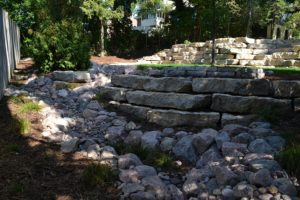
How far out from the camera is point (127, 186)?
12.6ft

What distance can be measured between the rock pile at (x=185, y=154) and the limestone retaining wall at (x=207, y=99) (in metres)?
0.32

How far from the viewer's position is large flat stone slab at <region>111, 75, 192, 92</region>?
6098mm

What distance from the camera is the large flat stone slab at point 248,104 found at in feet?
17.2

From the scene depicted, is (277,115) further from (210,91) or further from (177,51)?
(177,51)

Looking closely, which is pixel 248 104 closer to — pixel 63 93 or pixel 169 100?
pixel 169 100

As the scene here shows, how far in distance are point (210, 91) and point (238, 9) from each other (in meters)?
14.5

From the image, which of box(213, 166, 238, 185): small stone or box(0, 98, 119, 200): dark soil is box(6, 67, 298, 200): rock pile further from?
box(0, 98, 119, 200): dark soil

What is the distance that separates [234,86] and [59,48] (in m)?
5.13

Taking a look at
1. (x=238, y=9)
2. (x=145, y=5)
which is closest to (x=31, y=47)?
(x=238, y=9)

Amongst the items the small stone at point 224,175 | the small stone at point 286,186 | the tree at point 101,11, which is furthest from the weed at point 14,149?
the tree at point 101,11

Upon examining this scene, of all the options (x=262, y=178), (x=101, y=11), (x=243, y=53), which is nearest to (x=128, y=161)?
(x=262, y=178)

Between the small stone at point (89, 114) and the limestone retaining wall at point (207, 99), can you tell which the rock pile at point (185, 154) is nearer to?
the small stone at point (89, 114)

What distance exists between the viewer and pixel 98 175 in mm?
3955

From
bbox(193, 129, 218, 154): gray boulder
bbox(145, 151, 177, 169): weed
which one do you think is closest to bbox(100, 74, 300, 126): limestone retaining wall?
bbox(193, 129, 218, 154): gray boulder
